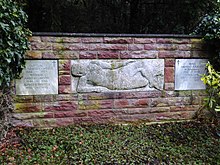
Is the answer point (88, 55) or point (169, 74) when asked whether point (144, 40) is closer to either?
point (169, 74)

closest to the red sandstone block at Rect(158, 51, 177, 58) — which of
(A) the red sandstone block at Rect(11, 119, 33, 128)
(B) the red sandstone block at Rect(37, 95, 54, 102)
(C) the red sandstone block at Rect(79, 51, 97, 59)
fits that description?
(C) the red sandstone block at Rect(79, 51, 97, 59)

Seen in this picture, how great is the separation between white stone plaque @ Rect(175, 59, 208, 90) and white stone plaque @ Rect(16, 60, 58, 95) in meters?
1.59

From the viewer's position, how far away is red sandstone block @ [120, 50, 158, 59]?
10.0 ft

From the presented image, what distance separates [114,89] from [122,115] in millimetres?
363

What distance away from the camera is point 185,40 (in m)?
3.22

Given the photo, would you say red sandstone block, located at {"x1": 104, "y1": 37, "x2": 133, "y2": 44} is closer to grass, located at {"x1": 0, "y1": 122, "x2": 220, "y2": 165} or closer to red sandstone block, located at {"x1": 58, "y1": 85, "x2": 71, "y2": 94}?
red sandstone block, located at {"x1": 58, "y1": 85, "x2": 71, "y2": 94}

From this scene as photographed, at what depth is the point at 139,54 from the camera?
3.10 metres

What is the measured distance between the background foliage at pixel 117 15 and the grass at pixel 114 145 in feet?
9.45

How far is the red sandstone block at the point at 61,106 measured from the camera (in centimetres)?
294

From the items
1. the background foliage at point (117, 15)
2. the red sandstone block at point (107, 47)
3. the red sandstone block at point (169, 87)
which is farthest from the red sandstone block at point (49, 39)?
the background foliage at point (117, 15)

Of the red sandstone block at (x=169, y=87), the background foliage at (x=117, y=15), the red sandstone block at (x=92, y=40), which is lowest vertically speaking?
the red sandstone block at (x=169, y=87)

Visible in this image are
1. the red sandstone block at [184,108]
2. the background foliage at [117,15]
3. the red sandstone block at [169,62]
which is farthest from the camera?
the background foliage at [117,15]

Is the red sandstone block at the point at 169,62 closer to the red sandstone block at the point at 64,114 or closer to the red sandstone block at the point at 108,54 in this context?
the red sandstone block at the point at 108,54

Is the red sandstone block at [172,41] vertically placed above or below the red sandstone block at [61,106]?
above
